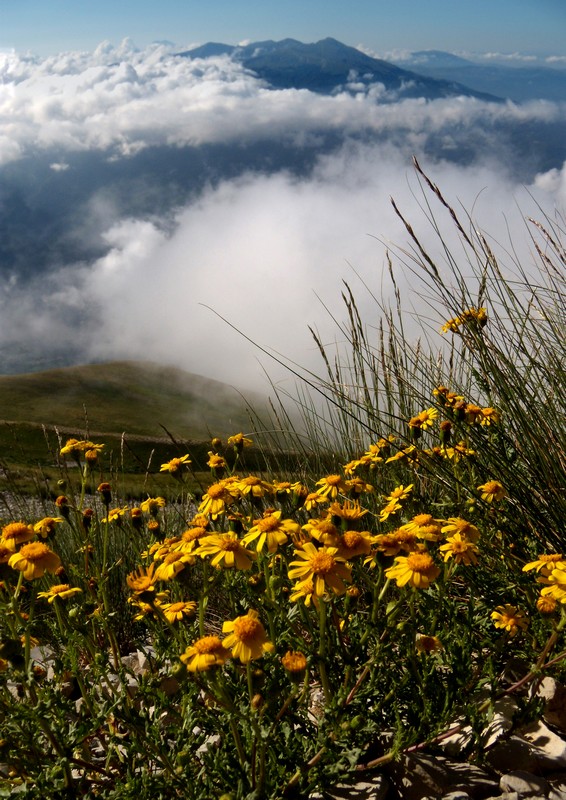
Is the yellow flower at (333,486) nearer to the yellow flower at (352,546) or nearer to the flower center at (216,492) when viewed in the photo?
the flower center at (216,492)

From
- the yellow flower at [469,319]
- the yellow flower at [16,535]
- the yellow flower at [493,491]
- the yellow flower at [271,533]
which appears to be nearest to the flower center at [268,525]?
the yellow flower at [271,533]

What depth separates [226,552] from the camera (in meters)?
2.16

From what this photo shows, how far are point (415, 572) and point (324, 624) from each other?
0.33 metres

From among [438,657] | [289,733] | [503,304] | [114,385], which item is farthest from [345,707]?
[114,385]

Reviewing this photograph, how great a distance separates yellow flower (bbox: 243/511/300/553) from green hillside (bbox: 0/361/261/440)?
8375 centimetres

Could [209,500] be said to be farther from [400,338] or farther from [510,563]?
[400,338]

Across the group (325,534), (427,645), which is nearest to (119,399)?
(427,645)

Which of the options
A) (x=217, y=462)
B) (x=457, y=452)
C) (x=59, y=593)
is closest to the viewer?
(x=59, y=593)

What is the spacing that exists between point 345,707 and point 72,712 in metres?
1.23

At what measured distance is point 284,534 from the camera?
226 cm

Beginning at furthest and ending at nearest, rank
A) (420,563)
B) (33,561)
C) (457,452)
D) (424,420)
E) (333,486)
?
(424,420)
(457,452)
(333,486)
(33,561)
(420,563)

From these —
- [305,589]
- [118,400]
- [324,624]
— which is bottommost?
[118,400]

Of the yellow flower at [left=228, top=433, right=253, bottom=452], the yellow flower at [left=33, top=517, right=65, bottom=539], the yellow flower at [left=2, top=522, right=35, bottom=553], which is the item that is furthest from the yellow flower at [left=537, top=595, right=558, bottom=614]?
the yellow flower at [left=33, top=517, right=65, bottom=539]

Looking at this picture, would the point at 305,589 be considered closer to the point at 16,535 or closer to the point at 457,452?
the point at 16,535
